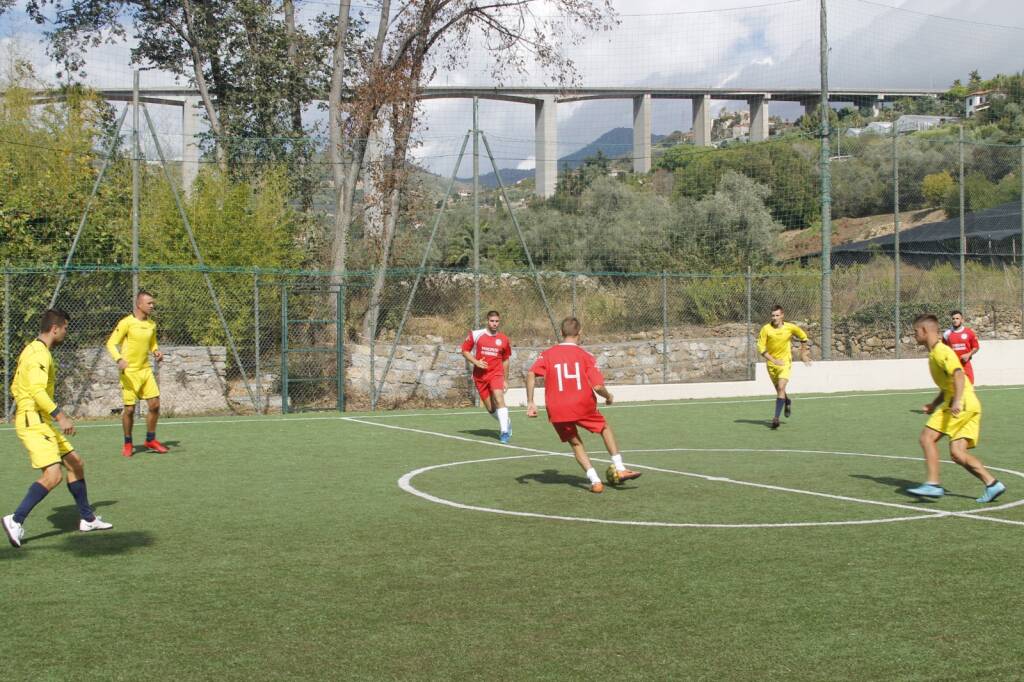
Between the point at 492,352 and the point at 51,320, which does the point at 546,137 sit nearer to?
the point at 492,352

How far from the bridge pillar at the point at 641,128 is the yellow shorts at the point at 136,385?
18.2 metres

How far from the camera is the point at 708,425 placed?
725 inches

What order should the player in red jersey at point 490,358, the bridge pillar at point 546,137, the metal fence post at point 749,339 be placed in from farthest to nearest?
the bridge pillar at point 546,137 → the metal fence post at point 749,339 → the player in red jersey at point 490,358

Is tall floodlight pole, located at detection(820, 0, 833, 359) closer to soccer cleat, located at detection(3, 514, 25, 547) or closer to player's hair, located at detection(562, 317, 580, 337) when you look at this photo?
player's hair, located at detection(562, 317, 580, 337)

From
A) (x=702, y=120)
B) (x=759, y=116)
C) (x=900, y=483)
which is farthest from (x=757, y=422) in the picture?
(x=759, y=116)

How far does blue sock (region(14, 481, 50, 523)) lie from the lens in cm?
810

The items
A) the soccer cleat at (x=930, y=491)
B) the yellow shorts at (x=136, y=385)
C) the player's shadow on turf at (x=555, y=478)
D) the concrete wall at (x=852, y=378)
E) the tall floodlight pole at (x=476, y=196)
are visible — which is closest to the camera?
the soccer cleat at (x=930, y=491)

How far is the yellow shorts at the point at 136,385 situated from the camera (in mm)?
14594

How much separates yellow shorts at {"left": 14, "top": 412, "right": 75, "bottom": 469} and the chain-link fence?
451 inches

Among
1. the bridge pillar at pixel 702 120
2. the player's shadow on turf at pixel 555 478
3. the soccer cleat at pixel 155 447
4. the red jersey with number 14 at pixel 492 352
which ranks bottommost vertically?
the player's shadow on turf at pixel 555 478

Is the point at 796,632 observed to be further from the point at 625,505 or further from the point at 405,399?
the point at 405,399

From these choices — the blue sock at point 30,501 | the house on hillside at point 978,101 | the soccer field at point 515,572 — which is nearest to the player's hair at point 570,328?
the soccer field at point 515,572

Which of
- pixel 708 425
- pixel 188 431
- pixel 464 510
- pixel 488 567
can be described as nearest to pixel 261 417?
pixel 188 431

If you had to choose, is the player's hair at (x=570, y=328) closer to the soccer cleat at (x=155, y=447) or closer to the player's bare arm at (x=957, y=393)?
the player's bare arm at (x=957, y=393)
